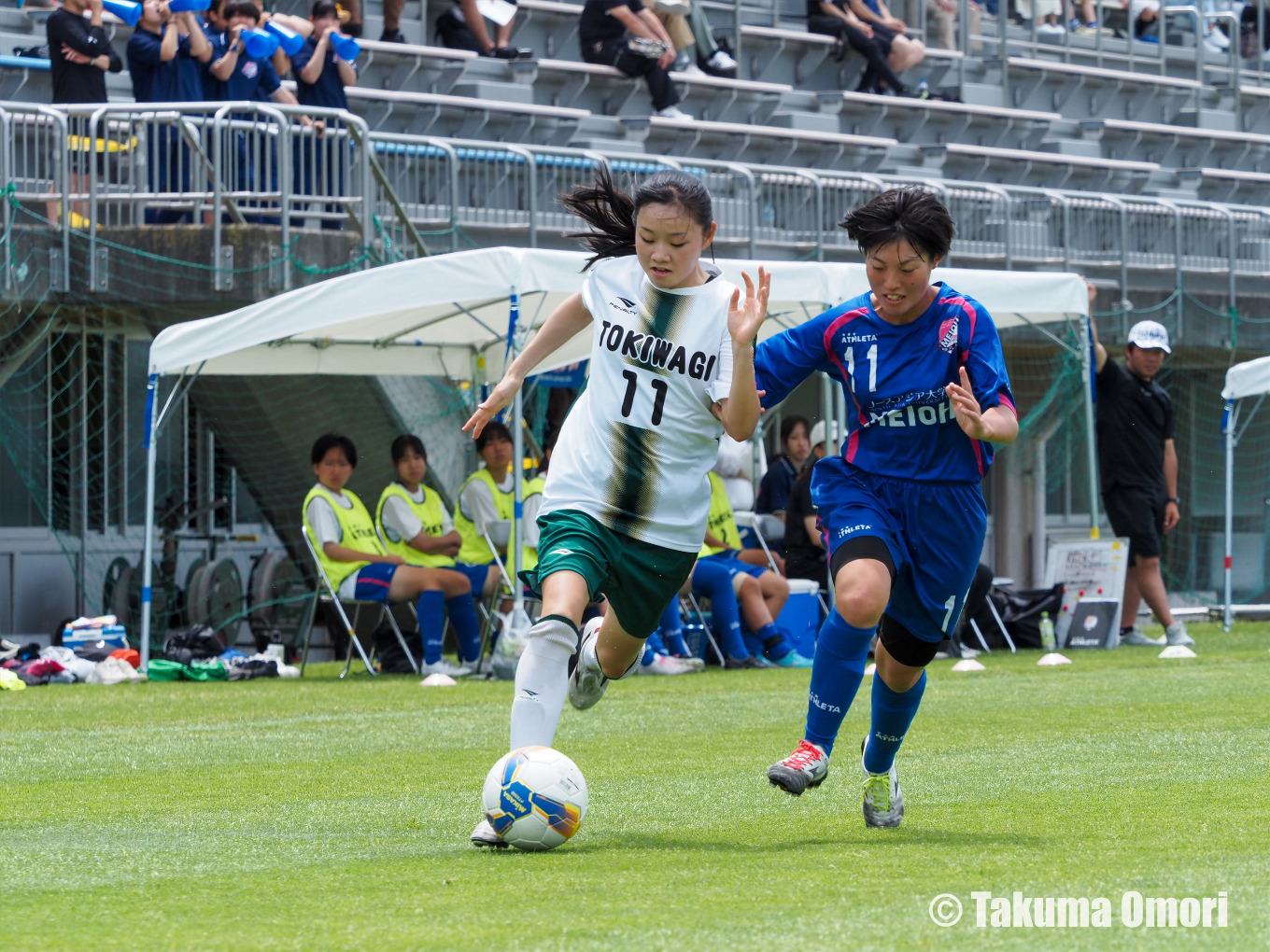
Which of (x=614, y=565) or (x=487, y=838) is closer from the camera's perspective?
(x=487, y=838)

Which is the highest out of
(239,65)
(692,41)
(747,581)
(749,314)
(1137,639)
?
(692,41)

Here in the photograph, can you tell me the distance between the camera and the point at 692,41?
67.5 ft

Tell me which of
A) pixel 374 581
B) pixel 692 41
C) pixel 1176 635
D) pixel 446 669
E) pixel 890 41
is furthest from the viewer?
pixel 890 41

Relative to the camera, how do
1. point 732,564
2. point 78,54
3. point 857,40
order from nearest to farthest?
point 732,564 < point 78,54 < point 857,40

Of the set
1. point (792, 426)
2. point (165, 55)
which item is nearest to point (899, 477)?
point (792, 426)

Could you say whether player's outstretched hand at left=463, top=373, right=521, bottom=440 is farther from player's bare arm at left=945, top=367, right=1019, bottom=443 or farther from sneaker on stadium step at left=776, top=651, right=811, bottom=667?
sneaker on stadium step at left=776, top=651, right=811, bottom=667

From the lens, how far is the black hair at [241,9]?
14664 mm

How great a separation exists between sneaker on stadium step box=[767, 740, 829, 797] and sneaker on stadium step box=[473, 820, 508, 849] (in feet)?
2.39

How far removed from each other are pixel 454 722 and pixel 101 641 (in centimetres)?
466

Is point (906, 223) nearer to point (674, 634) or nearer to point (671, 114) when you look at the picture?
point (674, 634)

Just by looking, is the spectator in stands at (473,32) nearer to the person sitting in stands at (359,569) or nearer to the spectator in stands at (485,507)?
the spectator in stands at (485,507)

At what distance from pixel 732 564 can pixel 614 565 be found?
7.74m

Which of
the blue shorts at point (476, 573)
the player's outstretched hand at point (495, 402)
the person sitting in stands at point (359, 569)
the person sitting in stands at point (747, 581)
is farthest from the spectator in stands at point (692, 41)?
the player's outstretched hand at point (495, 402)

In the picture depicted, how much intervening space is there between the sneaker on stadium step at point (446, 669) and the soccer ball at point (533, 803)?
24.1 ft
